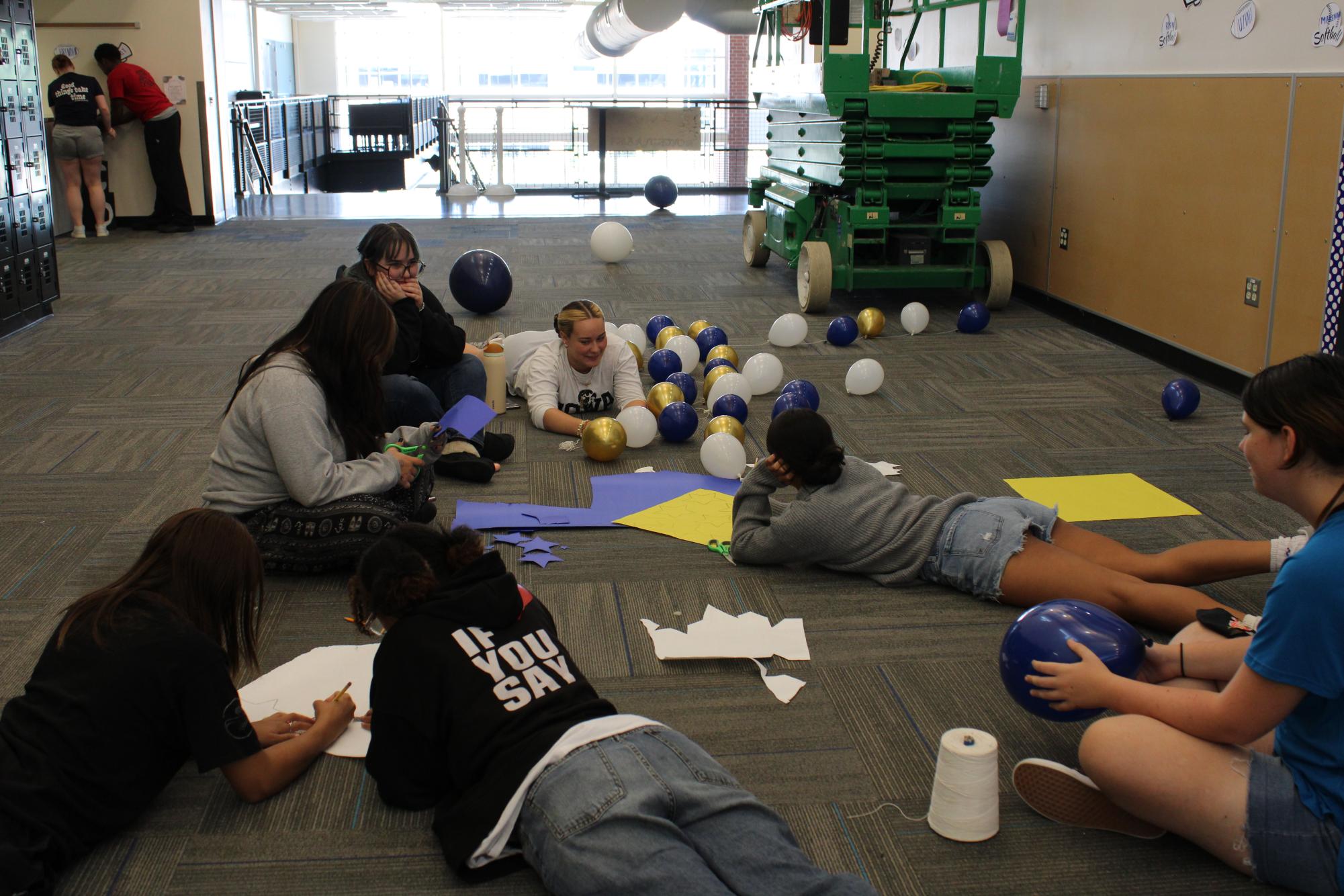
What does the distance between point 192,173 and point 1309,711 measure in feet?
34.5

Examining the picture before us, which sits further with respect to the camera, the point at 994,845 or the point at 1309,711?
the point at 994,845

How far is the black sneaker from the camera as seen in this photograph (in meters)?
4.06

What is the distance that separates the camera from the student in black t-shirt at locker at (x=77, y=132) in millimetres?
9266

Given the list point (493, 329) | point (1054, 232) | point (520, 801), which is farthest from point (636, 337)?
point (520, 801)

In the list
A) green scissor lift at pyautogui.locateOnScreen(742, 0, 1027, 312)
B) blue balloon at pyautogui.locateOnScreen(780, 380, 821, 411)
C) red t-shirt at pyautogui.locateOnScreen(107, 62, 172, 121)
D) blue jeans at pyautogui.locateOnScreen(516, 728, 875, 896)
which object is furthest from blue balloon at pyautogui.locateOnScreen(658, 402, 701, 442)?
red t-shirt at pyautogui.locateOnScreen(107, 62, 172, 121)

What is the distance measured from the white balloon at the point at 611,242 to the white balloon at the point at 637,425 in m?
4.22

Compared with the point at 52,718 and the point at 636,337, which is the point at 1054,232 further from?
the point at 52,718

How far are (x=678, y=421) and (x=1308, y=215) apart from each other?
2679mm

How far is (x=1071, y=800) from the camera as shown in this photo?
82.0 inches

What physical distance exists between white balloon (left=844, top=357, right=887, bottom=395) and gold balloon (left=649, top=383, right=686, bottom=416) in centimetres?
86

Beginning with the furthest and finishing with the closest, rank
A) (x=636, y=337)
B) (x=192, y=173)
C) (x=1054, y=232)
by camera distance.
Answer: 1. (x=192, y=173)
2. (x=1054, y=232)
3. (x=636, y=337)

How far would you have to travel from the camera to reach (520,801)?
5.97 ft

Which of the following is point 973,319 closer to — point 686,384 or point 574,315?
point 686,384

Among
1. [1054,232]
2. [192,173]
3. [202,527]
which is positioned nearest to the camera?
[202,527]
